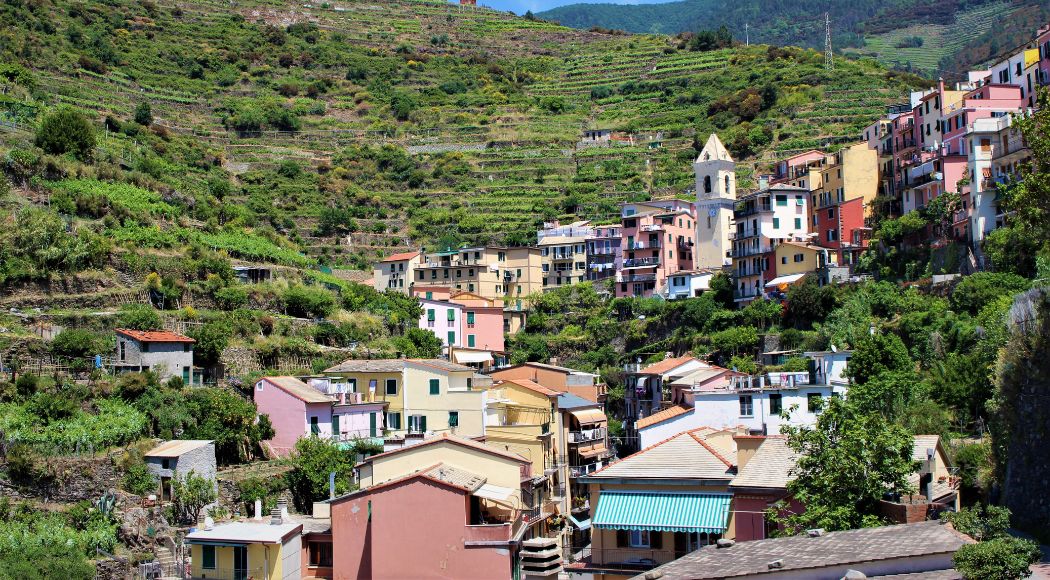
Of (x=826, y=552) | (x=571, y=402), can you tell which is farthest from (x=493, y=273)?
(x=826, y=552)

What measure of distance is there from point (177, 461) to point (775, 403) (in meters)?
22.5

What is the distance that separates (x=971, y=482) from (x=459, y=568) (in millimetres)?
14520

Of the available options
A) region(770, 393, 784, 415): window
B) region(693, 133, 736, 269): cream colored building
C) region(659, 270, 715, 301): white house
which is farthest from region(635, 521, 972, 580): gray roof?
region(693, 133, 736, 269): cream colored building

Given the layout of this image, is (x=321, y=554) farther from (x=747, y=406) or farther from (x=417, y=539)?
(x=747, y=406)

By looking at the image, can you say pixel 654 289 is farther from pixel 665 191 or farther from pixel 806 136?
pixel 806 136

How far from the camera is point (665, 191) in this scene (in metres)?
107

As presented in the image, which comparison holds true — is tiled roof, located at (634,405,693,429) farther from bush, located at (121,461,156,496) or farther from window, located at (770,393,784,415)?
bush, located at (121,461,156,496)

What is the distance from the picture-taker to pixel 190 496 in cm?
4116

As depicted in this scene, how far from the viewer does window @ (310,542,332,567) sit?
3309 centimetres

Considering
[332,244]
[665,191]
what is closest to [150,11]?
[332,244]

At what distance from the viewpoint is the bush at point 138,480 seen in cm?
4119

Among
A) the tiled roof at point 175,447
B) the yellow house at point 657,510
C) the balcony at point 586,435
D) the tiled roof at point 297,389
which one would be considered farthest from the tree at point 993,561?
the tiled roof at point 297,389

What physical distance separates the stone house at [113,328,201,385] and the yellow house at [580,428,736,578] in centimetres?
2308

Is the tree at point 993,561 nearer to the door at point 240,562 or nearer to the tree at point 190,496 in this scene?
the door at point 240,562
